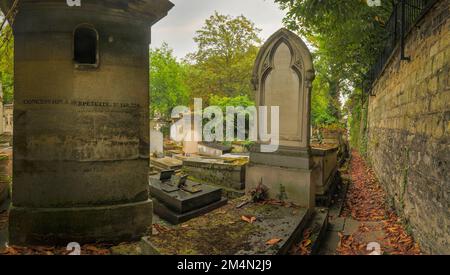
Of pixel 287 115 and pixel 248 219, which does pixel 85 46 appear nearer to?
pixel 248 219

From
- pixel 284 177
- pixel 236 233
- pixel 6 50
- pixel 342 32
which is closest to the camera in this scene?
pixel 236 233

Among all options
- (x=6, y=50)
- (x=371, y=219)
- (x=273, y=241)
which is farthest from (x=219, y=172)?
(x=6, y=50)

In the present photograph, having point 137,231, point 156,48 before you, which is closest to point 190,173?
point 137,231

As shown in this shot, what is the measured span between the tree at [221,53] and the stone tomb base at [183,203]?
78.7 feet

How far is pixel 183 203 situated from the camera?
4.45 meters

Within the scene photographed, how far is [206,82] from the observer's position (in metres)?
28.6

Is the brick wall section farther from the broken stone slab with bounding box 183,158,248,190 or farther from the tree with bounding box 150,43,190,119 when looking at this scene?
the tree with bounding box 150,43,190,119

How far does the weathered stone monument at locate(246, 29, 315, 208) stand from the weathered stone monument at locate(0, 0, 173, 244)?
262 centimetres

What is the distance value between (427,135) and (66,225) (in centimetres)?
486

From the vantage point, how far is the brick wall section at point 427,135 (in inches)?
126

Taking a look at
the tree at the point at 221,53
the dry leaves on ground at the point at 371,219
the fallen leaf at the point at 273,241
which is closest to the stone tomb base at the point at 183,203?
the fallen leaf at the point at 273,241

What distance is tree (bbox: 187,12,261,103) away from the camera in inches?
1127

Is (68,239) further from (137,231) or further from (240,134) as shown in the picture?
(240,134)
